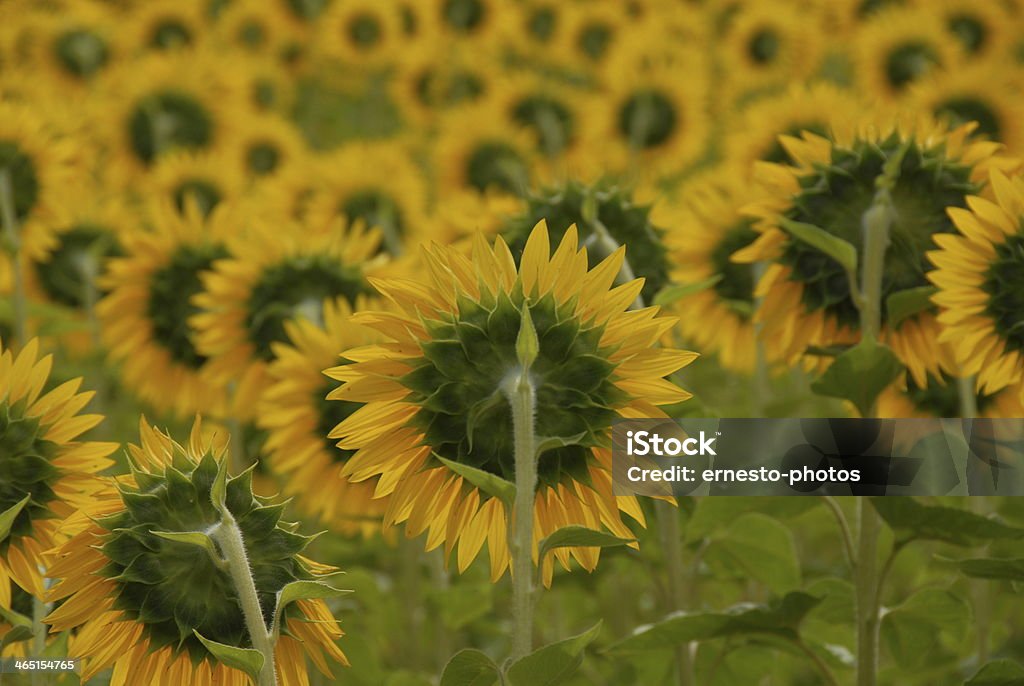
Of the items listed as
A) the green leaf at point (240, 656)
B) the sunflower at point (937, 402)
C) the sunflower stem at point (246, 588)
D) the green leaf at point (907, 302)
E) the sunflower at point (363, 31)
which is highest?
the sunflower at point (363, 31)

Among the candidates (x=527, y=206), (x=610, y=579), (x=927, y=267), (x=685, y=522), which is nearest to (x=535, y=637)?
(x=610, y=579)

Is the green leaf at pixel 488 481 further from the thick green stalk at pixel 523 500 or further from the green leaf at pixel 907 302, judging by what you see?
the green leaf at pixel 907 302

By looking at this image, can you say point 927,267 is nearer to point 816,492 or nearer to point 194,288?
point 816,492

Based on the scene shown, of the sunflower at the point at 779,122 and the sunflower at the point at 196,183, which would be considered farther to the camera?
the sunflower at the point at 196,183

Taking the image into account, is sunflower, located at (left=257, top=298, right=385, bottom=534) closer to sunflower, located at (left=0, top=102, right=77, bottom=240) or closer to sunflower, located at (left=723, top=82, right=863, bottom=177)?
sunflower, located at (left=0, top=102, right=77, bottom=240)

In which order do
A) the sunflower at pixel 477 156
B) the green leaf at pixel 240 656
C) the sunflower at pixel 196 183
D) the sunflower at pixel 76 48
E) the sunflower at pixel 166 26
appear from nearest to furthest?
1. the green leaf at pixel 240 656
2. the sunflower at pixel 196 183
3. the sunflower at pixel 477 156
4. the sunflower at pixel 76 48
5. the sunflower at pixel 166 26

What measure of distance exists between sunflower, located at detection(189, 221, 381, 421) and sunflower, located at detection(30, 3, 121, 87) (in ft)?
9.43

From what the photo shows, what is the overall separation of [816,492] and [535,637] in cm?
166

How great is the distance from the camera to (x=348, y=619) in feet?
8.96

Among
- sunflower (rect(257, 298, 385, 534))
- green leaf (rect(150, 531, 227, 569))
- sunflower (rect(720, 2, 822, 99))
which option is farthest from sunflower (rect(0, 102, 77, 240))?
sunflower (rect(720, 2, 822, 99))

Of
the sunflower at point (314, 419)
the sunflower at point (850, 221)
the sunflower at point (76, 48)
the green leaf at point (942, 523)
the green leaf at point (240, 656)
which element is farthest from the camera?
the sunflower at point (76, 48)

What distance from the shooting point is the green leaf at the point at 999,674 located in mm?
1540

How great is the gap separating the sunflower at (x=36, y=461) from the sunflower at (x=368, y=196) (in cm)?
221

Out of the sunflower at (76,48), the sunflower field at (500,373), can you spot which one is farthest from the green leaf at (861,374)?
the sunflower at (76,48)
